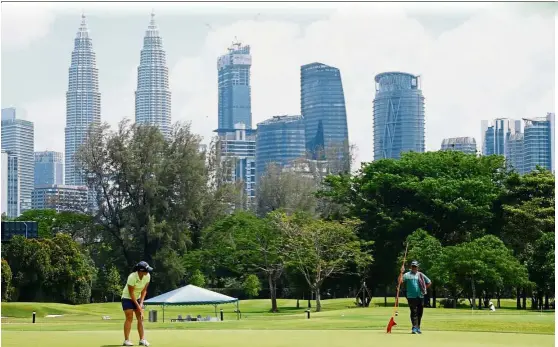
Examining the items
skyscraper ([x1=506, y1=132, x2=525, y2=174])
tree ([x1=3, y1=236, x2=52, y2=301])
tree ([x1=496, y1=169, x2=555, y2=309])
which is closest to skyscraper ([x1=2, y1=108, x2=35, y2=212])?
skyscraper ([x1=506, y1=132, x2=525, y2=174])

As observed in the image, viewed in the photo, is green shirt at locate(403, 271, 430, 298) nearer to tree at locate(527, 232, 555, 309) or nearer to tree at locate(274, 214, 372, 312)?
tree at locate(527, 232, 555, 309)

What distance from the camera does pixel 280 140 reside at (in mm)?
177500

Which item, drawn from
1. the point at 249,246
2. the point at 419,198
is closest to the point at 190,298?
the point at 249,246

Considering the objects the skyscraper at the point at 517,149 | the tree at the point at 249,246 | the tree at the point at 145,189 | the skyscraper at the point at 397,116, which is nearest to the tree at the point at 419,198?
the tree at the point at 249,246

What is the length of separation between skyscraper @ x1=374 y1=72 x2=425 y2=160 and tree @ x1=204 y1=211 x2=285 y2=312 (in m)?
120

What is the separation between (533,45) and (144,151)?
3559 centimetres

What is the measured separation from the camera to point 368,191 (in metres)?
42.9

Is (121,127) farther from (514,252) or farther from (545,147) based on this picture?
(545,147)

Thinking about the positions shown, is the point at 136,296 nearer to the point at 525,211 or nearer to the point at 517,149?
the point at 525,211

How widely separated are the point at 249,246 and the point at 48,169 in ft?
369

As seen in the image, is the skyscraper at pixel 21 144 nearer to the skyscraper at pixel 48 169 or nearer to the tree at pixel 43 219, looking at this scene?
the skyscraper at pixel 48 169

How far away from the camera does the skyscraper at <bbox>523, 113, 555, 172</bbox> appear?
90812mm

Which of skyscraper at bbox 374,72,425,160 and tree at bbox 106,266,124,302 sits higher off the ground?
skyscraper at bbox 374,72,425,160

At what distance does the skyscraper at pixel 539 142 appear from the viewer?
90.8 m
